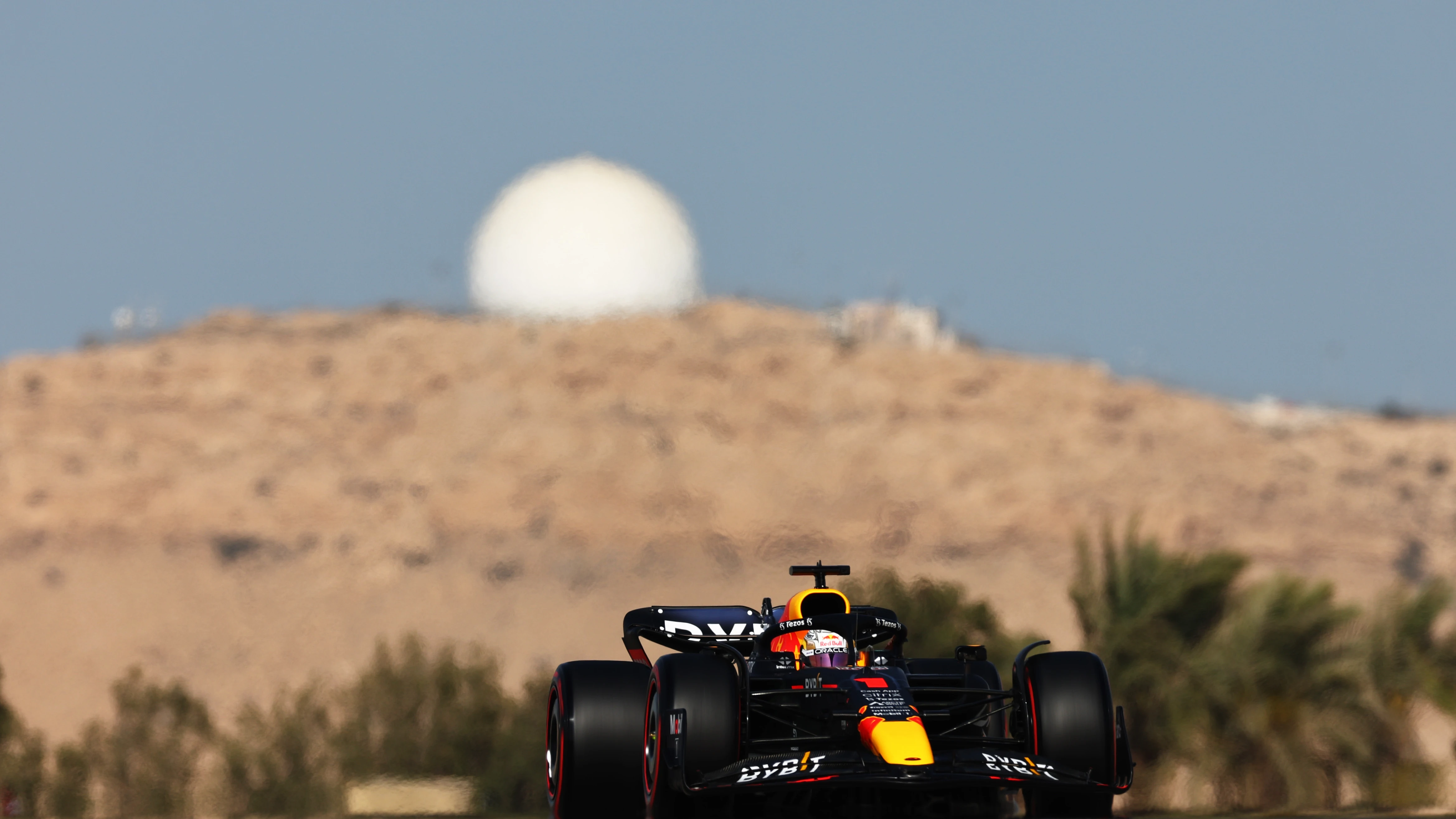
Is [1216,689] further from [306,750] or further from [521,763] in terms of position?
[306,750]

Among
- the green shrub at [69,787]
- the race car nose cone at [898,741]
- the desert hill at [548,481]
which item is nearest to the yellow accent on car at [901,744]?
the race car nose cone at [898,741]

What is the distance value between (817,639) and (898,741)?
209 centimetres

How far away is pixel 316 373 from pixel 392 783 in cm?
7680

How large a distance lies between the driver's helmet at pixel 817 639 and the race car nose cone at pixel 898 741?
47.7 inches

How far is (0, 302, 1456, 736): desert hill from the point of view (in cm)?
7675

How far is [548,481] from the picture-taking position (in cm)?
8688

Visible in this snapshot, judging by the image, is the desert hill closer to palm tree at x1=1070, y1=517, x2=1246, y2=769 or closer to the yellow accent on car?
palm tree at x1=1070, y1=517, x2=1246, y2=769

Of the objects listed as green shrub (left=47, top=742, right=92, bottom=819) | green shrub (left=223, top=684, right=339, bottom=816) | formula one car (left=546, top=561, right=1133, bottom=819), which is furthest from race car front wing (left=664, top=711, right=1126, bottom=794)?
green shrub (left=223, top=684, right=339, bottom=816)

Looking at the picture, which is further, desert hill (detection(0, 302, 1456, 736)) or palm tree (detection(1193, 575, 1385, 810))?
desert hill (detection(0, 302, 1456, 736))

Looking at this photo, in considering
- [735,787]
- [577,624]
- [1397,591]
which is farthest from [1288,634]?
[577,624]

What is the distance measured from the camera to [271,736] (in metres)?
37.7

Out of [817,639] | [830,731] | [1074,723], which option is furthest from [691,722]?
[1074,723]

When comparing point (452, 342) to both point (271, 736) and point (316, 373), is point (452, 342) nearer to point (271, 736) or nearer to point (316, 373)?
point (316, 373)

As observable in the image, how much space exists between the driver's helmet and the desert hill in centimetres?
5444
